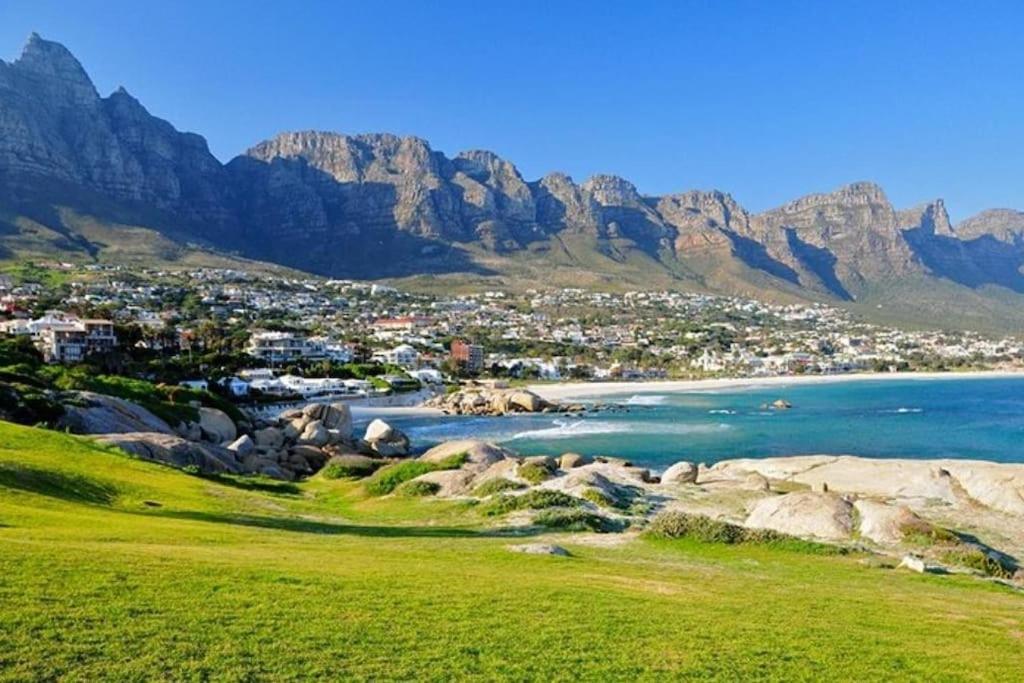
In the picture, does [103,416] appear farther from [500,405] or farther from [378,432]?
[500,405]

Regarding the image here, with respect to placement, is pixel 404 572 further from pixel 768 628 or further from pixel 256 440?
pixel 256 440

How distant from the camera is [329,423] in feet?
215

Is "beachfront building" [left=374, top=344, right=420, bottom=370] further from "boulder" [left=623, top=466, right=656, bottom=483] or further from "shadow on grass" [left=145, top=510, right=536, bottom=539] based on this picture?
"shadow on grass" [left=145, top=510, right=536, bottom=539]

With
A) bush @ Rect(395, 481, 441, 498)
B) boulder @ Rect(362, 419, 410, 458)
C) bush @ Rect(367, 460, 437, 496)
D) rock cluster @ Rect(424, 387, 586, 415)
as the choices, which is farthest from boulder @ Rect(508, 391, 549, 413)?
bush @ Rect(395, 481, 441, 498)

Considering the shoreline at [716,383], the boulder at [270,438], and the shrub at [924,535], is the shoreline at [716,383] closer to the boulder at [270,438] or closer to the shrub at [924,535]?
the boulder at [270,438]

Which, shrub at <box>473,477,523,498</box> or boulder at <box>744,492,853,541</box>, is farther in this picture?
shrub at <box>473,477,523,498</box>

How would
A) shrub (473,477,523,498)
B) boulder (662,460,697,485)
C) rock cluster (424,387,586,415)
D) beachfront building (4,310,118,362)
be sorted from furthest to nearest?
rock cluster (424,387,586,415) → beachfront building (4,310,118,362) → boulder (662,460,697,485) → shrub (473,477,523,498)

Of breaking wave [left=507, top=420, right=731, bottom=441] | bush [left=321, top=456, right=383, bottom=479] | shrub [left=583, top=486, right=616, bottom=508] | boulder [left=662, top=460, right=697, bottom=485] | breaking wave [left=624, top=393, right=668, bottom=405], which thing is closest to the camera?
shrub [left=583, top=486, right=616, bottom=508]

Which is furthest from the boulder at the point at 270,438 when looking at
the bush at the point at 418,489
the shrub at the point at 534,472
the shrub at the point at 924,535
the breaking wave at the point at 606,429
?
the shrub at the point at 924,535

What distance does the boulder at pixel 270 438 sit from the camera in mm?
50969

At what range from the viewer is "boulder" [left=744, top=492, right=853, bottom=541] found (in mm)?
23266

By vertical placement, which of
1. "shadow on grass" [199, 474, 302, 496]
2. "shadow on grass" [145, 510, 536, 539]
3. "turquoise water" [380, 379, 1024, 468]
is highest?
"shadow on grass" [145, 510, 536, 539]

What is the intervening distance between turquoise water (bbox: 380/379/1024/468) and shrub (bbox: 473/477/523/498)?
94.8ft

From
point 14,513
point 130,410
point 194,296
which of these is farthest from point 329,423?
point 194,296
